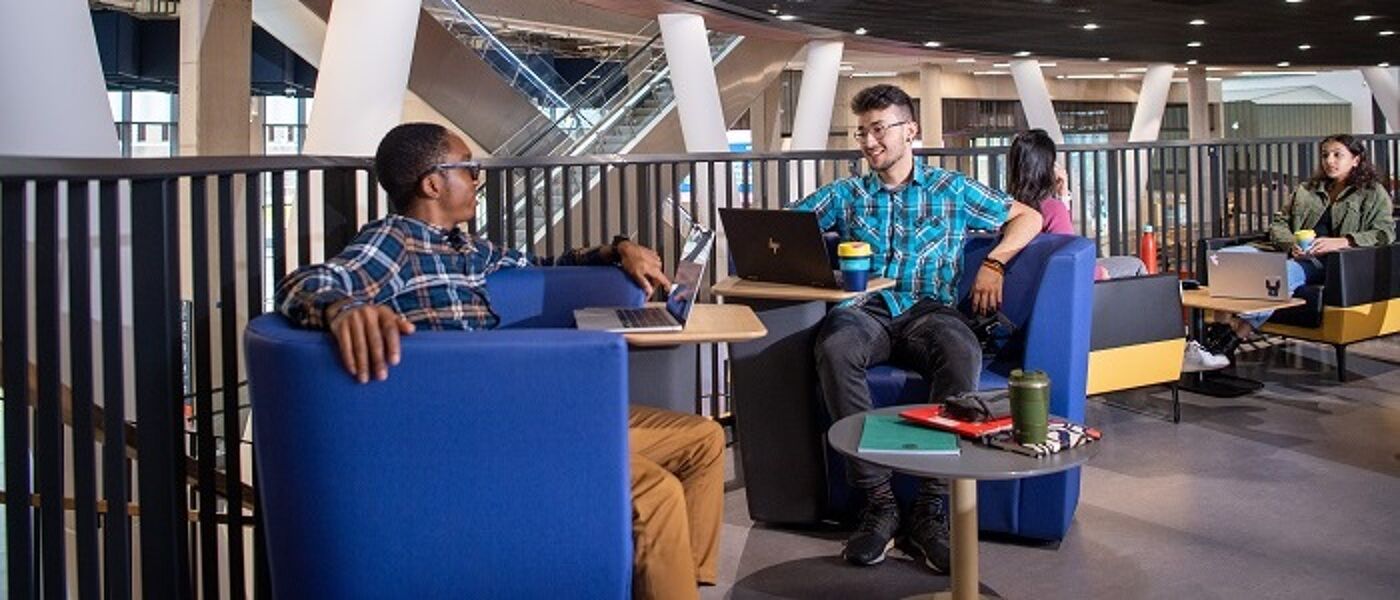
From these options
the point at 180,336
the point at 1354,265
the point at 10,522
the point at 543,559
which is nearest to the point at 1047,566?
the point at 543,559

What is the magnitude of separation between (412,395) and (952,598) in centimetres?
155

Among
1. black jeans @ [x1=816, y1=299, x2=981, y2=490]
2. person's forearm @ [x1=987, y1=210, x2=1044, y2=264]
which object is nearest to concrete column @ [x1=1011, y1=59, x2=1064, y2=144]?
person's forearm @ [x1=987, y1=210, x2=1044, y2=264]

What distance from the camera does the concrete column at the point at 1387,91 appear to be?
24.4 metres

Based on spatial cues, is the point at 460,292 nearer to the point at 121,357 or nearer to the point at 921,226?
the point at 121,357

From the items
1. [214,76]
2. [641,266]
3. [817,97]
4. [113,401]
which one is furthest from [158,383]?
[817,97]

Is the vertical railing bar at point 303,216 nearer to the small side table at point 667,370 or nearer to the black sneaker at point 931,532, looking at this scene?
the small side table at point 667,370

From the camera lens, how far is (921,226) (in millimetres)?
4012

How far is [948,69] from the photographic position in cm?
2991

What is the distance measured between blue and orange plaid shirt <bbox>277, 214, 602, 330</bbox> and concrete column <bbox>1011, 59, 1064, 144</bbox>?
70.2 feet

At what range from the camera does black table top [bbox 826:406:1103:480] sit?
2.63 m

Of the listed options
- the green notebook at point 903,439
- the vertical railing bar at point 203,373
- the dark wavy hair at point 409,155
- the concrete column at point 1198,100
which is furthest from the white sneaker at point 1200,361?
the concrete column at point 1198,100

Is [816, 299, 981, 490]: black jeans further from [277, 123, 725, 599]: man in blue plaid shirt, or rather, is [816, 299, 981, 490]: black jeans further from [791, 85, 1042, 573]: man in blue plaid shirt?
[277, 123, 725, 599]: man in blue plaid shirt

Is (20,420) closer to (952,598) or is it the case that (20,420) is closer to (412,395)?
(412,395)

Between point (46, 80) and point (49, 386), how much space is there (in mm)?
2002
